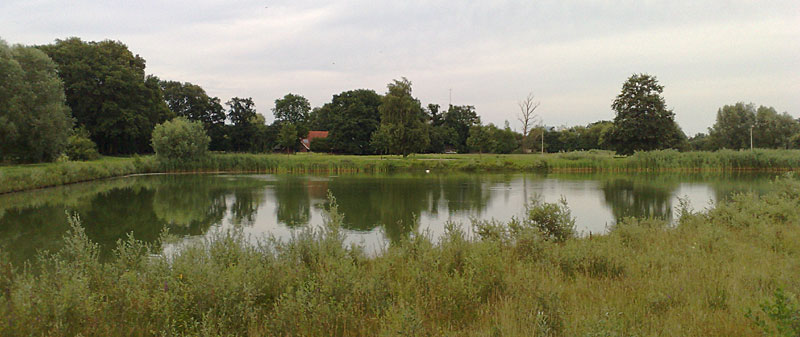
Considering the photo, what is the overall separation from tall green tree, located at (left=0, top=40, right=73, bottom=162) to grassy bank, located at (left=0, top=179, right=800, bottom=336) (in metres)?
26.0

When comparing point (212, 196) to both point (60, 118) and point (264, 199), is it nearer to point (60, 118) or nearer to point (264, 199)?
point (264, 199)

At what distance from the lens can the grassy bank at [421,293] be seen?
3812 mm

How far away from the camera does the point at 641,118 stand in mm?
45875

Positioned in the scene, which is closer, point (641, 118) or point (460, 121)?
point (641, 118)

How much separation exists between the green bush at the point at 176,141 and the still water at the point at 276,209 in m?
12.0

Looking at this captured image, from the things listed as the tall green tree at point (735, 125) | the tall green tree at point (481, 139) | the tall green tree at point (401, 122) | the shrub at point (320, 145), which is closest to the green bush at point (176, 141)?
the tall green tree at point (401, 122)

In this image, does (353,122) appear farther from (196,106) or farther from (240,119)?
(196,106)

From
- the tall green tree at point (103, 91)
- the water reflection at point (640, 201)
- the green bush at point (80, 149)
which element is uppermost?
the tall green tree at point (103, 91)

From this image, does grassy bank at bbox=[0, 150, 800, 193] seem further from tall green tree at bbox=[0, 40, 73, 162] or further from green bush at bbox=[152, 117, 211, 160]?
tall green tree at bbox=[0, 40, 73, 162]

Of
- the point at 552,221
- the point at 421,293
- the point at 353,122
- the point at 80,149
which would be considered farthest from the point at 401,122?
the point at 421,293

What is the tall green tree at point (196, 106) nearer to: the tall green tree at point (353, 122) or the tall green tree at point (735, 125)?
the tall green tree at point (353, 122)

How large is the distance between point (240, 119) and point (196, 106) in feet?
19.5

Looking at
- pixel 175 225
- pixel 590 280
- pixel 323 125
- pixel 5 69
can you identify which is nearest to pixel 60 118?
pixel 5 69

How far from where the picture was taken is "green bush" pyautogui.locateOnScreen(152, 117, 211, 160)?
36531 millimetres
